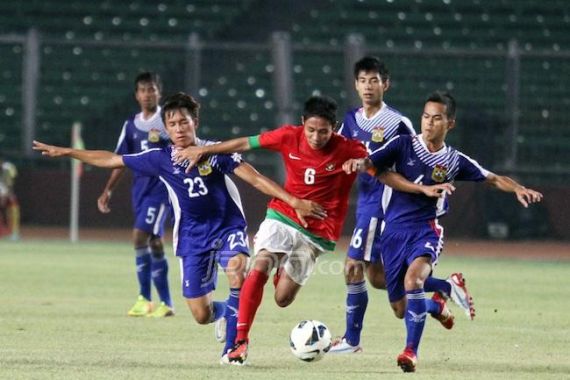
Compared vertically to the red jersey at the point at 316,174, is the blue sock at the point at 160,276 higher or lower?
lower

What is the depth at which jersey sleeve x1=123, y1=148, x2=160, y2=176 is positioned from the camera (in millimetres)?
9906

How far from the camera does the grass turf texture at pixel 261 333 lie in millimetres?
8758

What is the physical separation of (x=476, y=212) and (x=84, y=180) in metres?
6.96

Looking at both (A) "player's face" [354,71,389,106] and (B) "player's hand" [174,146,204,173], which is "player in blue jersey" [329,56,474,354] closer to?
(A) "player's face" [354,71,389,106]

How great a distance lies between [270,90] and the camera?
26.0 m

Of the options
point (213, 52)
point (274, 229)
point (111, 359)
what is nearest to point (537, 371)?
point (274, 229)

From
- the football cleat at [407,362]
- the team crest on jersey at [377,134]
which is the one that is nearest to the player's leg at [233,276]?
the football cleat at [407,362]

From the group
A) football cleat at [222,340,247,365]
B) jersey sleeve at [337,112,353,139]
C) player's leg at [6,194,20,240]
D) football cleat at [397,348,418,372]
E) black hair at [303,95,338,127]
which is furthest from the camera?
player's leg at [6,194,20,240]

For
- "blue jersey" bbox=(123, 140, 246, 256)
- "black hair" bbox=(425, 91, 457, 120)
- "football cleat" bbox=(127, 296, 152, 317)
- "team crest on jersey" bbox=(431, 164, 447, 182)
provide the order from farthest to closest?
"football cleat" bbox=(127, 296, 152, 317), "blue jersey" bbox=(123, 140, 246, 256), "team crest on jersey" bbox=(431, 164, 447, 182), "black hair" bbox=(425, 91, 457, 120)

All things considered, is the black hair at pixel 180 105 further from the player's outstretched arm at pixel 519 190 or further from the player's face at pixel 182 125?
the player's outstretched arm at pixel 519 190

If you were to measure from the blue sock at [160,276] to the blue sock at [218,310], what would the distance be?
2.72 metres

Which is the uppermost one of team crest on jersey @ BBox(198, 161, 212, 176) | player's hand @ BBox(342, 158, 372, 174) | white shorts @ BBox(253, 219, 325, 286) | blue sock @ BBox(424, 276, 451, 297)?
player's hand @ BBox(342, 158, 372, 174)

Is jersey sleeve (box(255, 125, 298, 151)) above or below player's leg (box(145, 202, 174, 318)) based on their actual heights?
above

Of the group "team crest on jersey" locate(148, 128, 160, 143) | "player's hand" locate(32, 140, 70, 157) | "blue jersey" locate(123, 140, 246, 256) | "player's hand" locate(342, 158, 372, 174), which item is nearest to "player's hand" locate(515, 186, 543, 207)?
"player's hand" locate(342, 158, 372, 174)
